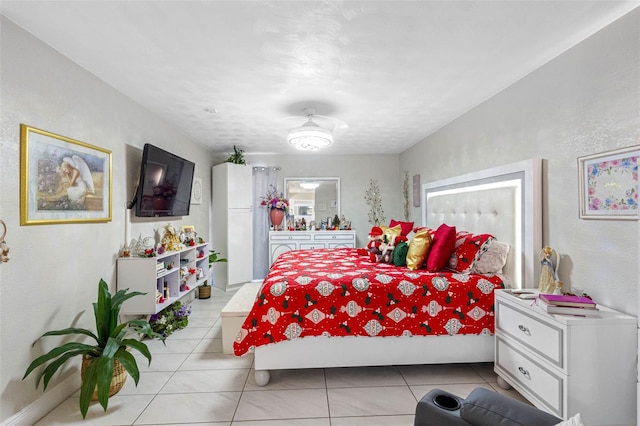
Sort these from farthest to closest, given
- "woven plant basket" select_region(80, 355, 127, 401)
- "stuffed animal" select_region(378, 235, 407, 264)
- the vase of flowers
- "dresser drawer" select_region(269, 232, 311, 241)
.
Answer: the vase of flowers < "dresser drawer" select_region(269, 232, 311, 241) < "stuffed animal" select_region(378, 235, 407, 264) < "woven plant basket" select_region(80, 355, 127, 401)

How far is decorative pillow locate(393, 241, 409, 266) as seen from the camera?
297 centimetres

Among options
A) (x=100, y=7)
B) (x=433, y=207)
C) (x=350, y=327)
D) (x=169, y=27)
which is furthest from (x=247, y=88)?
(x=433, y=207)

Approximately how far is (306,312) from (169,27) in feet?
6.62

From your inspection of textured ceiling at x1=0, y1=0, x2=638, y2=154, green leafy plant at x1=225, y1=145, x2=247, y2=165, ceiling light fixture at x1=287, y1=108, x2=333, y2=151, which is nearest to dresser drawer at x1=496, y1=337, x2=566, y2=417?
textured ceiling at x1=0, y1=0, x2=638, y2=154

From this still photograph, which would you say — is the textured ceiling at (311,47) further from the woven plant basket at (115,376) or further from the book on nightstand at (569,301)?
the woven plant basket at (115,376)

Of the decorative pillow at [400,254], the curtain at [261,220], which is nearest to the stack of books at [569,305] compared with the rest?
the decorative pillow at [400,254]

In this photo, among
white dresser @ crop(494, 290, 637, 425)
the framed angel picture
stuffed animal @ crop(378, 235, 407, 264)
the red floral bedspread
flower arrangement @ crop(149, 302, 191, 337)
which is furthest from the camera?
flower arrangement @ crop(149, 302, 191, 337)

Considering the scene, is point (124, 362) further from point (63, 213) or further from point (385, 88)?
point (385, 88)

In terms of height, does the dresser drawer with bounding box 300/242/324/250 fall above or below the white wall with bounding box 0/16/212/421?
below

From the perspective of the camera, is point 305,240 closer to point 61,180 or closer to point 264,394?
point 264,394

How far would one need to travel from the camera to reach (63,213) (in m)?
2.15

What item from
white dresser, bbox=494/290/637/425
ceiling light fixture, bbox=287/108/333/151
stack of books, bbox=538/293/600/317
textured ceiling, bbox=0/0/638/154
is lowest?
white dresser, bbox=494/290/637/425

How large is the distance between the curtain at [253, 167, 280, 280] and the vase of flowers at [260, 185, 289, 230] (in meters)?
0.09

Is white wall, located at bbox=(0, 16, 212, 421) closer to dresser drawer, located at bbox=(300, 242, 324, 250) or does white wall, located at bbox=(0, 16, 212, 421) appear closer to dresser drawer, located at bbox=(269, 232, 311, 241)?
dresser drawer, located at bbox=(269, 232, 311, 241)
